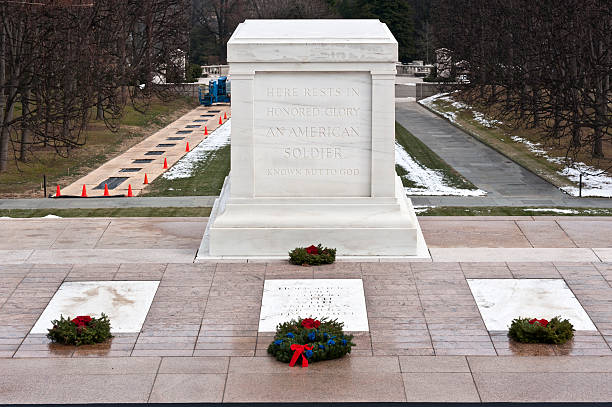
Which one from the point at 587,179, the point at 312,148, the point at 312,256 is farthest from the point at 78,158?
the point at 312,256

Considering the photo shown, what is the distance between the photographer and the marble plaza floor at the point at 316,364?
12055mm

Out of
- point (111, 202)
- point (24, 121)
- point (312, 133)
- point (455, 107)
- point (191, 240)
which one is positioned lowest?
point (111, 202)

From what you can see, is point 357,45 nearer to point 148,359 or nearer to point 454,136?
point 148,359

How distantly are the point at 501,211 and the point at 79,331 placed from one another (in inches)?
603

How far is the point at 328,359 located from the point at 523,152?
92.1 ft

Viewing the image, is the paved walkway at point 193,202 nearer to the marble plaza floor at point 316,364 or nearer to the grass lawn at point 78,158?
the grass lawn at point 78,158

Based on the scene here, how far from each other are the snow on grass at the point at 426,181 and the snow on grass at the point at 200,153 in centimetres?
666

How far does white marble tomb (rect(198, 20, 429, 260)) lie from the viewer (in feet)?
53.8

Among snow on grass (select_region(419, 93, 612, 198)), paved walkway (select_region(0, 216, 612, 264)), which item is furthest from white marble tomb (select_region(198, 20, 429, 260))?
snow on grass (select_region(419, 93, 612, 198))

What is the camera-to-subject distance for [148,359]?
13.0 meters

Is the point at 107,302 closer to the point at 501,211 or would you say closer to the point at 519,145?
the point at 501,211

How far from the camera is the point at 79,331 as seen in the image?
44.0 feet

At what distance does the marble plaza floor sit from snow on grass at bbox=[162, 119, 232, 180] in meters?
16.4

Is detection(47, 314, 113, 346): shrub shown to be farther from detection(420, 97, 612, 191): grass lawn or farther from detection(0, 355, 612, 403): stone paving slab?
detection(420, 97, 612, 191): grass lawn
